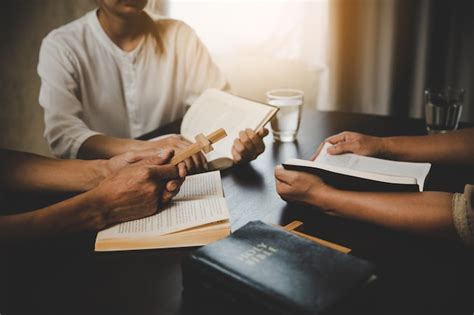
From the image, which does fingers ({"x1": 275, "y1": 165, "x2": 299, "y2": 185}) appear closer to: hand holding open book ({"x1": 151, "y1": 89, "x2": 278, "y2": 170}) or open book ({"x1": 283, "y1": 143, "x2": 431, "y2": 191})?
open book ({"x1": 283, "y1": 143, "x2": 431, "y2": 191})

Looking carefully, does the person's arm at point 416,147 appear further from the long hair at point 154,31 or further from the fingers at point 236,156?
the long hair at point 154,31

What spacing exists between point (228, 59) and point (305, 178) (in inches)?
62.7

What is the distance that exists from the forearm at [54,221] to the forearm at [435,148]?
78cm

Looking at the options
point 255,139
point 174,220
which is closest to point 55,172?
point 174,220

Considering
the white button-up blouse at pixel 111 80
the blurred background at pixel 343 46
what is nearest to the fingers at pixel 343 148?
the white button-up blouse at pixel 111 80

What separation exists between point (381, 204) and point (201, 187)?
419 millimetres

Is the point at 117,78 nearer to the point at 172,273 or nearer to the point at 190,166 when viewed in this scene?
the point at 190,166

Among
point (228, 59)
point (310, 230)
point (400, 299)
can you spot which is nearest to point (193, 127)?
point (310, 230)

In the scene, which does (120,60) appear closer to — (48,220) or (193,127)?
(193,127)

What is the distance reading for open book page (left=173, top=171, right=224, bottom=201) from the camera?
110 cm

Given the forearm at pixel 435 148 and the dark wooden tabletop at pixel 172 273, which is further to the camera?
the forearm at pixel 435 148

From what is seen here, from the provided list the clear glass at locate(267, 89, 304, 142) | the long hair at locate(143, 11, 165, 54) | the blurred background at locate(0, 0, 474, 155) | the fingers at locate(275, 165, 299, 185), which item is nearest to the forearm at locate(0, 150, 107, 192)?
the fingers at locate(275, 165, 299, 185)

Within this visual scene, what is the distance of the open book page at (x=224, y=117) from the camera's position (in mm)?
1321

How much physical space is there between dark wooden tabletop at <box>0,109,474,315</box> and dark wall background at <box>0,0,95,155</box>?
0.64 metres
